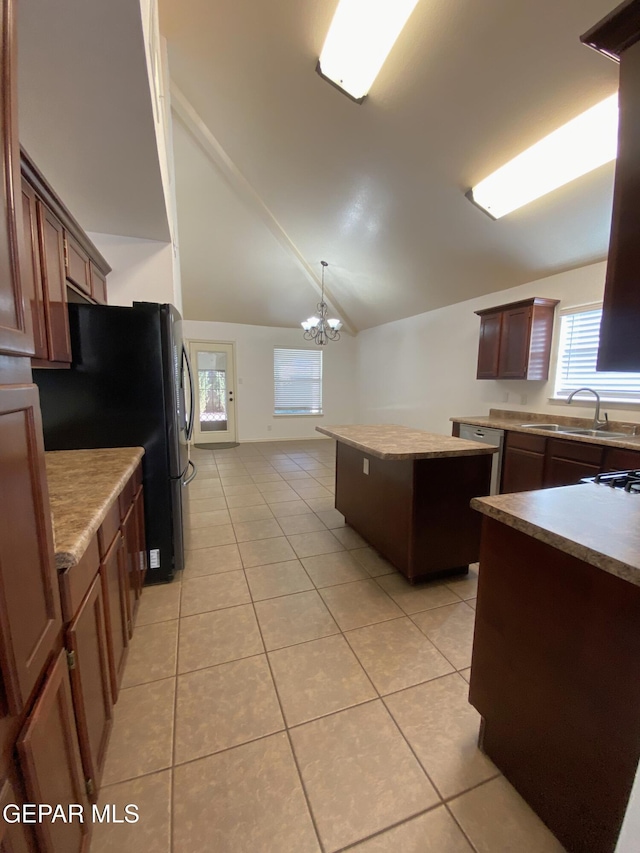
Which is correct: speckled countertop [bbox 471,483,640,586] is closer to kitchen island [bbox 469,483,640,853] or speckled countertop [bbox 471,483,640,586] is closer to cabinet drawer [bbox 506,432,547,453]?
kitchen island [bbox 469,483,640,853]

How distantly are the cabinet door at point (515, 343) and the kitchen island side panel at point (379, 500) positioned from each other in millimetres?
2091

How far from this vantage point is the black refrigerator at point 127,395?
1.99 m

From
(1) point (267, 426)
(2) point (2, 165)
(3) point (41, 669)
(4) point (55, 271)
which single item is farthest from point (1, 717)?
(1) point (267, 426)

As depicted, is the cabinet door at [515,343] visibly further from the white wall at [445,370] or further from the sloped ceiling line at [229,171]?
the sloped ceiling line at [229,171]

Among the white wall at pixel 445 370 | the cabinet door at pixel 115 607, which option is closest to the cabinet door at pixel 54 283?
the cabinet door at pixel 115 607

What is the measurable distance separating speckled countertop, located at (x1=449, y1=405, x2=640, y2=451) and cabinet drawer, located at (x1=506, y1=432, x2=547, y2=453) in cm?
5

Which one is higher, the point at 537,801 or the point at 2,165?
the point at 2,165

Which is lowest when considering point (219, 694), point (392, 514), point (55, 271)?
point (219, 694)

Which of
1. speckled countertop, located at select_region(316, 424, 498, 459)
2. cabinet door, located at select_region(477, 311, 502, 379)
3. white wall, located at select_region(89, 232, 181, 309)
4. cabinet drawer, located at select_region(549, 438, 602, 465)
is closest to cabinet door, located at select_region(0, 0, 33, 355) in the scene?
speckled countertop, located at select_region(316, 424, 498, 459)

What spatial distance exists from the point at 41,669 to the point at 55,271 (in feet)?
5.73

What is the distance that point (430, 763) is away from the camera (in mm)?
1236

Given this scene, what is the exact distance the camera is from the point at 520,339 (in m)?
3.67

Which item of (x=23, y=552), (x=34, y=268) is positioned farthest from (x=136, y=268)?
(x=23, y=552)

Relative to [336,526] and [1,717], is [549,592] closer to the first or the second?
[1,717]
